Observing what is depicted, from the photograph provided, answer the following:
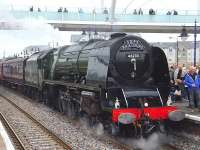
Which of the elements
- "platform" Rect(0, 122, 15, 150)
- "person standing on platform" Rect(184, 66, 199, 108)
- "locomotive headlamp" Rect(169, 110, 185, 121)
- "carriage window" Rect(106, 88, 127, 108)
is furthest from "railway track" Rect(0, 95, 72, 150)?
"person standing on platform" Rect(184, 66, 199, 108)

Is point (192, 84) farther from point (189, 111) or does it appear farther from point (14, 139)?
point (14, 139)

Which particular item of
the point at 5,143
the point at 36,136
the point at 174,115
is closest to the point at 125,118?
the point at 174,115

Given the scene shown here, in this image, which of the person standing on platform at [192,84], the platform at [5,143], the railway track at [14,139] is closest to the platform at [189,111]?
the person standing on platform at [192,84]

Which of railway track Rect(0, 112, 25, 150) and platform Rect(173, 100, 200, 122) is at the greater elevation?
platform Rect(173, 100, 200, 122)

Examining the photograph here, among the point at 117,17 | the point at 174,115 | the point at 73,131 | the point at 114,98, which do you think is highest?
the point at 117,17

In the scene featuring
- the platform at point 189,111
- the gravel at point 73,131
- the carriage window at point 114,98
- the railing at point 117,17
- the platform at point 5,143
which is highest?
the railing at point 117,17

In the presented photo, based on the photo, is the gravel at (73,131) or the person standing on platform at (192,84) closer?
the gravel at (73,131)

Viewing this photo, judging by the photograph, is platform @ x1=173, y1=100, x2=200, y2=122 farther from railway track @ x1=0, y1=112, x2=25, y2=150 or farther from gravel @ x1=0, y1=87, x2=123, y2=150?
railway track @ x1=0, y1=112, x2=25, y2=150

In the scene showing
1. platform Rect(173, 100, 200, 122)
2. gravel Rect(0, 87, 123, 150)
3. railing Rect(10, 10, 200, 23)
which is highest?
railing Rect(10, 10, 200, 23)

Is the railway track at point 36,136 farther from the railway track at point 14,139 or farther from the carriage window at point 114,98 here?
the carriage window at point 114,98

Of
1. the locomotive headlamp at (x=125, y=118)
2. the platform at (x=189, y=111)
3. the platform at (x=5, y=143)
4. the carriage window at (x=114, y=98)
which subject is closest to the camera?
the platform at (x=5, y=143)

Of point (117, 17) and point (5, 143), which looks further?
point (117, 17)

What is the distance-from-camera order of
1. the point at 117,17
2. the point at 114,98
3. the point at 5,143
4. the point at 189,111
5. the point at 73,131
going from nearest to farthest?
the point at 5,143 < the point at 114,98 < the point at 73,131 < the point at 189,111 < the point at 117,17

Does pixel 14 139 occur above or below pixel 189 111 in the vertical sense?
below
